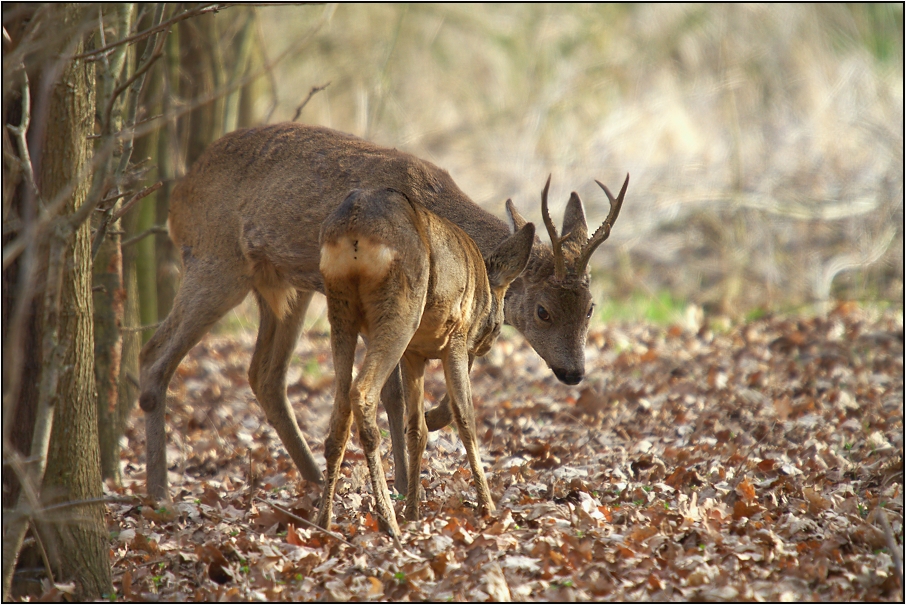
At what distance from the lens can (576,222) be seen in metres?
6.53

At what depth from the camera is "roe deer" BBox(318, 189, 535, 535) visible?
4383 millimetres

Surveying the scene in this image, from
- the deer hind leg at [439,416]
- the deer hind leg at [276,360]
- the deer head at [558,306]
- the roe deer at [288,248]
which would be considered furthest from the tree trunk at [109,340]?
the deer head at [558,306]

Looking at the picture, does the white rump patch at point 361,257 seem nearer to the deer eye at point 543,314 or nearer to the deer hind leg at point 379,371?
the deer hind leg at point 379,371

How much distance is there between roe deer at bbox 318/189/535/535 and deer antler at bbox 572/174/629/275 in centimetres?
81

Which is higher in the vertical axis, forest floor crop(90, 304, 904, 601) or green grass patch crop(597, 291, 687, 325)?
green grass patch crop(597, 291, 687, 325)

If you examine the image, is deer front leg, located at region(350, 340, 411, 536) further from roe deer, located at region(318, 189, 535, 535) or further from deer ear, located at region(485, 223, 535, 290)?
deer ear, located at region(485, 223, 535, 290)

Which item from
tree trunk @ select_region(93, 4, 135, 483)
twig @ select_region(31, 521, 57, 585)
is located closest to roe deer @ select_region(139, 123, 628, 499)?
tree trunk @ select_region(93, 4, 135, 483)

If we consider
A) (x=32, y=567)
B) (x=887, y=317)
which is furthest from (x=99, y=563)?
(x=887, y=317)

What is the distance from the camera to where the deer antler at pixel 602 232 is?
16.6ft

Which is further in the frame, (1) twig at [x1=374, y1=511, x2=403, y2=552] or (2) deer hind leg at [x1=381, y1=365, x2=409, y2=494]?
(2) deer hind leg at [x1=381, y1=365, x2=409, y2=494]

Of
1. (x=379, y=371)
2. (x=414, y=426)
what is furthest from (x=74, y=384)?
(x=414, y=426)

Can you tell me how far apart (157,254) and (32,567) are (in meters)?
6.76

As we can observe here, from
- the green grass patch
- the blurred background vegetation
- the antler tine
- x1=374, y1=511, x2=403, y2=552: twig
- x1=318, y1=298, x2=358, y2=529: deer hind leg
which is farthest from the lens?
the blurred background vegetation

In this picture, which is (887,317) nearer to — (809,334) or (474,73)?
(809,334)
